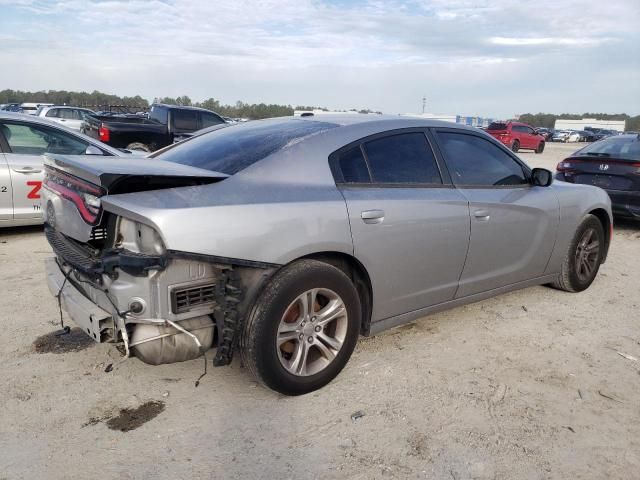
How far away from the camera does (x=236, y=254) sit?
2652mm

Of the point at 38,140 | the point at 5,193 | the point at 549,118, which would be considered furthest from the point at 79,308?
the point at 549,118

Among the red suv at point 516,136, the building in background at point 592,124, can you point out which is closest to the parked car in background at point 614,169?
the red suv at point 516,136

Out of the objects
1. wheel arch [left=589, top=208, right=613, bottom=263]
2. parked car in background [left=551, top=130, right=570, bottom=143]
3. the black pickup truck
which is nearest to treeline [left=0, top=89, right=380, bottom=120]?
parked car in background [left=551, top=130, right=570, bottom=143]

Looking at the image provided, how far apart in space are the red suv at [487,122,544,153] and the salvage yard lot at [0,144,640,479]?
23925mm

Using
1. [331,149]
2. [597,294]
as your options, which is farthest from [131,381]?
[597,294]

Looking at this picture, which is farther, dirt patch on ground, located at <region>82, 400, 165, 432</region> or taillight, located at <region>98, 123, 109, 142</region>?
taillight, located at <region>98, 123, 109, 142</region>

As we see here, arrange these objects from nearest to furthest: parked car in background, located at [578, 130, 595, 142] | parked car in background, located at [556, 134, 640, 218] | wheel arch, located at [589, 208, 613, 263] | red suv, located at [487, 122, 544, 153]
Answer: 1. wheel arch, located at [589, 208, 613, 263]
2. parked car in background, located at [556, 134, 640, 218]
3. red suv, located at [487, 122, 544, 153]
4. parked car in background, located at [578, 130, 595, 142]

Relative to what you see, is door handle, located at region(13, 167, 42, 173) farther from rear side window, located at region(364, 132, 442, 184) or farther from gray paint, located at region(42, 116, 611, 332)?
rear side window, located at region(364, 132, 442, 184)

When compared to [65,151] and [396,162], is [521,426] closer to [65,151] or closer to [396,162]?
[396,162]

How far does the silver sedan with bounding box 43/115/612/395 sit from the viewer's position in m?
2.62

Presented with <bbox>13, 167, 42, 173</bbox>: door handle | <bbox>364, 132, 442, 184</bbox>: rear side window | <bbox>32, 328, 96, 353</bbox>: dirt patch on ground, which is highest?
<bbox>364, 132, 442, 184</bbox>: rear side window

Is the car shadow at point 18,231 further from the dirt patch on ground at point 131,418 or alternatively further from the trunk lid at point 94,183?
the dirt patch on ground at point 131,418

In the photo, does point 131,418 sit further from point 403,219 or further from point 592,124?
point 592,124

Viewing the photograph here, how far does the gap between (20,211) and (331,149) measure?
15.6ft
